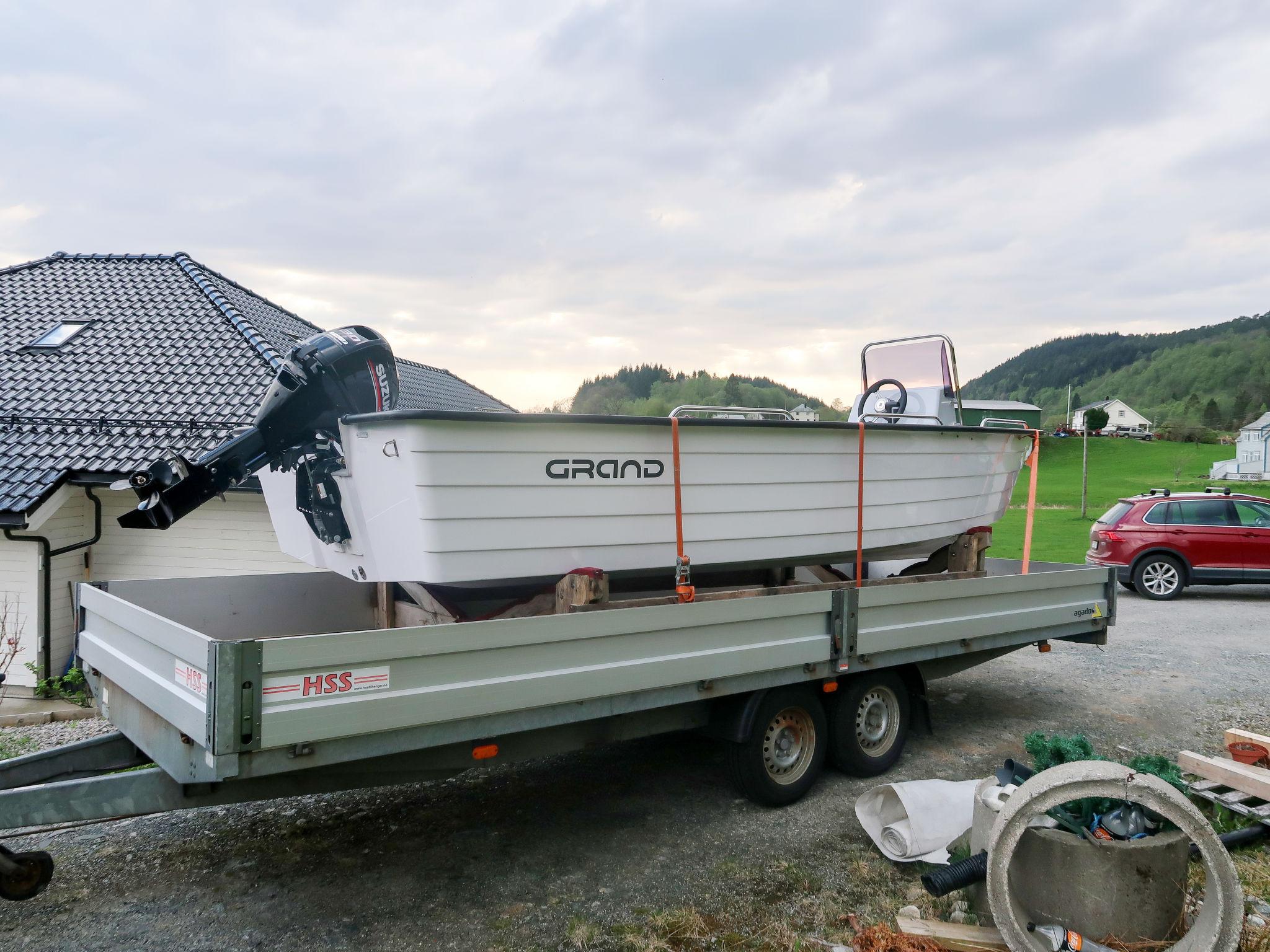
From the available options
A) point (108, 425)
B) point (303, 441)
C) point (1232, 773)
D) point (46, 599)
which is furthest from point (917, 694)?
point (108, 425)

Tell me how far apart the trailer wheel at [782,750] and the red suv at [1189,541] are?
8433mm

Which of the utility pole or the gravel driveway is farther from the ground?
the utility pole

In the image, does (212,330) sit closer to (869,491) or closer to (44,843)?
(44,843)

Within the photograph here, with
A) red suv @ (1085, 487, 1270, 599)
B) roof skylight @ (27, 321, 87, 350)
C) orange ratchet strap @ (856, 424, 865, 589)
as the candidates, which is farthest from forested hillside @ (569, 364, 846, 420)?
roof skylight @ (27, 321, 87, 350)

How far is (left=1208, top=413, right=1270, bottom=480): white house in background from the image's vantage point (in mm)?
44688

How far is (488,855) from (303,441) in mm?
2130

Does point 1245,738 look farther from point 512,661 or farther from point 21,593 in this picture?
point 21,593

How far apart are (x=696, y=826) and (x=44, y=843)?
3.16m

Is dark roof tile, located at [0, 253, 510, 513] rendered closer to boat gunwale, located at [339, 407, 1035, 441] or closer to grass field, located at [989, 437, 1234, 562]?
boat gunwale, located at [339, 407, 1035, 441]

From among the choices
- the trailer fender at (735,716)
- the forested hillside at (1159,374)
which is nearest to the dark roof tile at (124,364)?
the trailer fender at (735,716)

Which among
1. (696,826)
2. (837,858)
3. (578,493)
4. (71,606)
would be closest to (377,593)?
(578,493)

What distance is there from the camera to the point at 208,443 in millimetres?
8844

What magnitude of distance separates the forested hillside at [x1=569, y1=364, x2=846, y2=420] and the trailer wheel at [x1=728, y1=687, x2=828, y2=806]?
5.22 feet

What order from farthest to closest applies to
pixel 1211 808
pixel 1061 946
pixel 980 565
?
pixel 980 565, pixel 1211 808, pixel 1061 946
